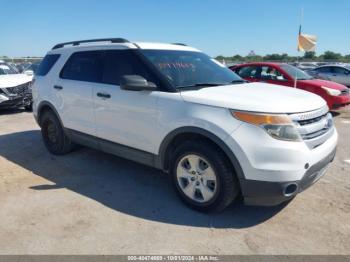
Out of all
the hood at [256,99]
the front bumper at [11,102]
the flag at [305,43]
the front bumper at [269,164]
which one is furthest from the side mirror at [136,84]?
the flag at [305,43]

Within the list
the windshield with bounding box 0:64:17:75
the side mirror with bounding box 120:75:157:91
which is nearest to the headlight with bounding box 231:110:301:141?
the side mirror with bounding box 120:75:157:91

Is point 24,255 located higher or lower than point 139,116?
lower

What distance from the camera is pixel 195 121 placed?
11.6 feet

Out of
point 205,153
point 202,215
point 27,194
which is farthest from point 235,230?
point 27,194

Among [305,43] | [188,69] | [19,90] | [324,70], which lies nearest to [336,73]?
[324,70]

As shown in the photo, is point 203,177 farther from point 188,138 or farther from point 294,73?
point 294,73

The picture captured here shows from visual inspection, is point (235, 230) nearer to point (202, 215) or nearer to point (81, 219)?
point (202, 215)

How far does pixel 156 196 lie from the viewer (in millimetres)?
4238

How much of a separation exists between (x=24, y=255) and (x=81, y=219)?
73 cm

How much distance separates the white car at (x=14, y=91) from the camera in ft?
32.3

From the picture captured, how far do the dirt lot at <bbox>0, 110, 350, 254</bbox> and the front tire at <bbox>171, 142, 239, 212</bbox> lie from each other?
0.17 metres

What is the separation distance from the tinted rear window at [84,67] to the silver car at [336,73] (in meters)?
14.8

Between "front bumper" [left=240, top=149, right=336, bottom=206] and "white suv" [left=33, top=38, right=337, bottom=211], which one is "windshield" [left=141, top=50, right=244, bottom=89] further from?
"front bumper" [left=240, top=149, right=336, bottom=206]

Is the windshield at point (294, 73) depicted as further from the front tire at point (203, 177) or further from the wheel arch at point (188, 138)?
the front tire at point (203, 177)
